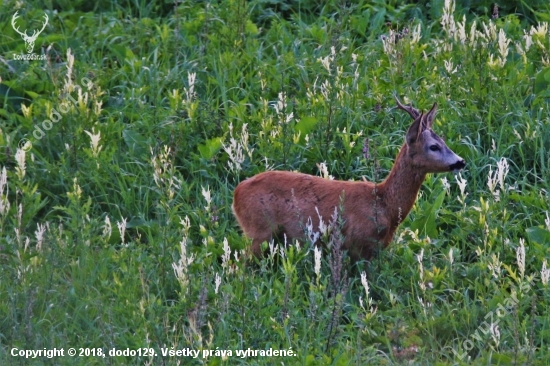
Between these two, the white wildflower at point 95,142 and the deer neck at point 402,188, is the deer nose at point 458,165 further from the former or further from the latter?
the white wildflower at point 95,142

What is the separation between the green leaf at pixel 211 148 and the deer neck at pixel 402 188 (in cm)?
179

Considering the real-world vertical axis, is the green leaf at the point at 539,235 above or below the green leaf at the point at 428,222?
above

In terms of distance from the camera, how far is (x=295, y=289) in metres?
7.46

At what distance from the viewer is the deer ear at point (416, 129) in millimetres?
7921

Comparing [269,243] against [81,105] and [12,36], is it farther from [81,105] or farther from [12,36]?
[12,36]

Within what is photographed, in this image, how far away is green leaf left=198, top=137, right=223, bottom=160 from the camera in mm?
9281

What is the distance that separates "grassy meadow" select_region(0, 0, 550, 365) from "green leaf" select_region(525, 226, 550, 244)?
1cm

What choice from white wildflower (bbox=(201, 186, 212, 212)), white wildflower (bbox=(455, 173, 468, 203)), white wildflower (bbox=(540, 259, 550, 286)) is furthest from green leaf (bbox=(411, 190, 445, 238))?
white wildflower (bbox=(201, 186, 212, 212))

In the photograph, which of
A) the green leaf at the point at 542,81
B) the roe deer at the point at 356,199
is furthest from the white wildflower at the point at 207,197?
the green leaf at the point at 542,81

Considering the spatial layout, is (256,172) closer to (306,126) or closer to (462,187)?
(306,126)

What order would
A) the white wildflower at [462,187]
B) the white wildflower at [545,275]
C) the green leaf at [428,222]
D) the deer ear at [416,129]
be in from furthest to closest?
the green leaf at [428,222] < the deer ear at [416,129] < the white wildflower at [462,187] < the white wildflower at [545,275]

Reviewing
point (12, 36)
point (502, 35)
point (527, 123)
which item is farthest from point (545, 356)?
point (12, 36)

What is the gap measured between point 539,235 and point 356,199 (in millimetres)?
1347

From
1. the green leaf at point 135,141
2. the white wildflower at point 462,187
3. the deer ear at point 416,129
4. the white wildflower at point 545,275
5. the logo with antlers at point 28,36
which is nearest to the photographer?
the white wildflower at point 545,275
